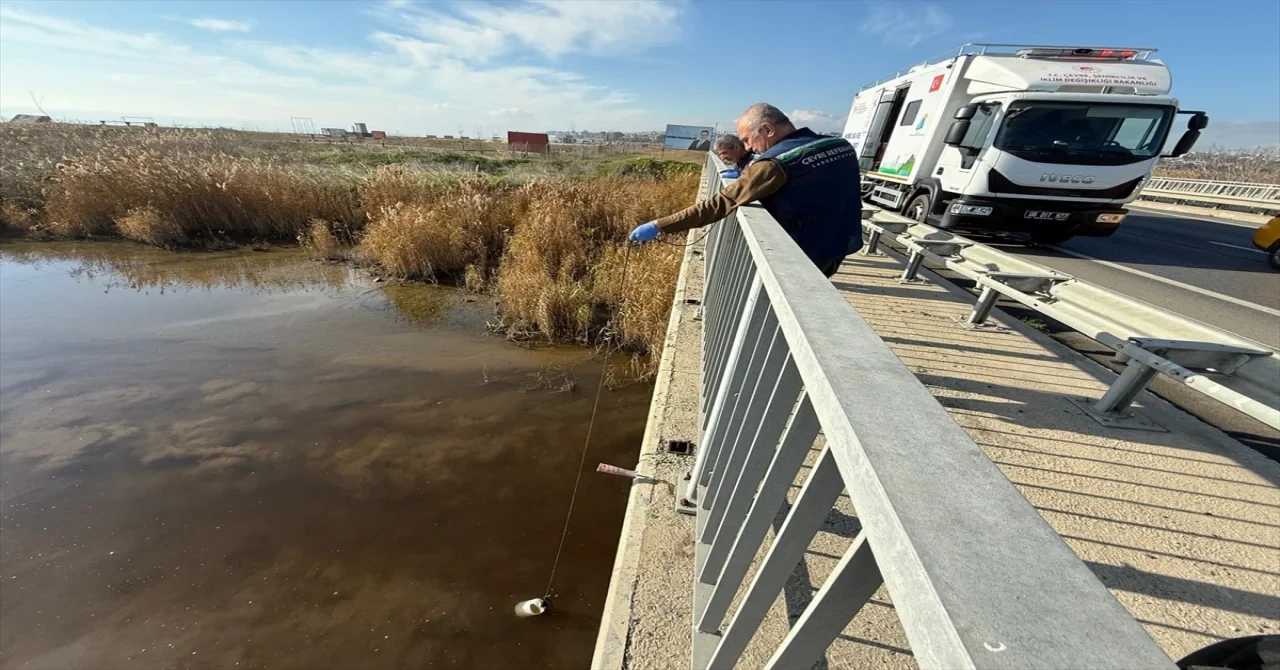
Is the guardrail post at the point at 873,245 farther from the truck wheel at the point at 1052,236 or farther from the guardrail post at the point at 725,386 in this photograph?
the guardrail post at the point at 725,386

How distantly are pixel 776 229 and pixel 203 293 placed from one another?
10.6 metres

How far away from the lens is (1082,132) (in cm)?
719

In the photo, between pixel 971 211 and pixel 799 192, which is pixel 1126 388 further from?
pixel 971 211

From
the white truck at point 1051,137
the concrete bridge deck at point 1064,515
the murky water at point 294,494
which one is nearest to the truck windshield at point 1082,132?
the white truck at point 1051,137

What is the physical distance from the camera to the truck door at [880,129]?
36.5 ft

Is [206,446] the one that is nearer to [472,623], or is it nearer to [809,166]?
[472,623]

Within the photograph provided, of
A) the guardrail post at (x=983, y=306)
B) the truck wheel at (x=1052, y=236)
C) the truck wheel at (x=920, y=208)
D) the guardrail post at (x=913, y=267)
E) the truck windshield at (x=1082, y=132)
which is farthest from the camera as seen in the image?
the truck wheel at (x=920, y=208)

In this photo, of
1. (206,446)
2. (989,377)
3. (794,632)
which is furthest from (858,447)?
(206,446)

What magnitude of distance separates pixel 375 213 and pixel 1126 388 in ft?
41.2

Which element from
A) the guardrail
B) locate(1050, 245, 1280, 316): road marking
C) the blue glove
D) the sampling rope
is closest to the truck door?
locate(1050, 245, 1280, 316): road marking

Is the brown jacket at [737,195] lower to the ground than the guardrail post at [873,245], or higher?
higher

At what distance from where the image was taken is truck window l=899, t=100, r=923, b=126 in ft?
32.0

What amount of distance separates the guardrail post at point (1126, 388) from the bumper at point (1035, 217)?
5653 mm

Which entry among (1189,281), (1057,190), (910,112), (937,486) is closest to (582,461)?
(937,486)
